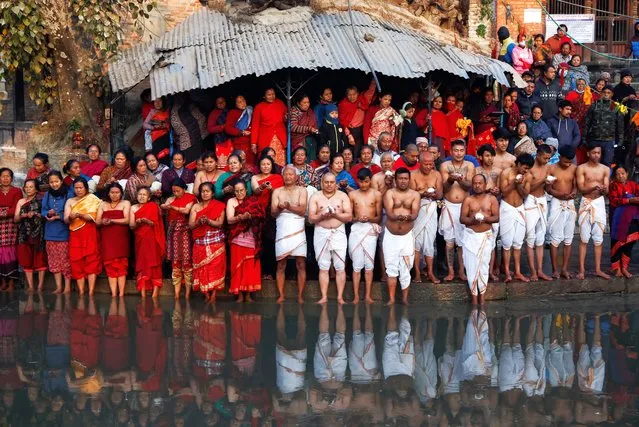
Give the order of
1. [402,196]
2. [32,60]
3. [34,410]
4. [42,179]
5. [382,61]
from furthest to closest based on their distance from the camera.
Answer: [32,60]
[382,61]
[42,179]
[402,196]
[34,410]

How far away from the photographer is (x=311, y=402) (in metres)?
7.44

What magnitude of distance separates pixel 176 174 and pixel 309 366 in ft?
13.2

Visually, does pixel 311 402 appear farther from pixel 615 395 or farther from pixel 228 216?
pixel 228 216

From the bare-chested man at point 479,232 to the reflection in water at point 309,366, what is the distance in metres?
0.47

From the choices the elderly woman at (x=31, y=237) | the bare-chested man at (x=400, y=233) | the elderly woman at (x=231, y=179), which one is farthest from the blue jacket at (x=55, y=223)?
the bare-chested man at (x=400, y=233)

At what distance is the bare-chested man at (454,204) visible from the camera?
11.0m

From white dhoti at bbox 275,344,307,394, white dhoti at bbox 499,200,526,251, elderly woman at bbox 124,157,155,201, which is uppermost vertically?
elderly woman at bbox 124,157,155,201

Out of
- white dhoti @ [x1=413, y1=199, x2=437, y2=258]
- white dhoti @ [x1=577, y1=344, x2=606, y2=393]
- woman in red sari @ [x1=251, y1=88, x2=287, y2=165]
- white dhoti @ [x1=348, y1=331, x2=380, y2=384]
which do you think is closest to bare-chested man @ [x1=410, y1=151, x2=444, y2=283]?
white dhoti @ [x1=413, y1=199, x2=437, y2=258]

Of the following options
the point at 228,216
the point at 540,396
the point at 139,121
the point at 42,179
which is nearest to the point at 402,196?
the point at 228,216

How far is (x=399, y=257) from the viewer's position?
419 inches

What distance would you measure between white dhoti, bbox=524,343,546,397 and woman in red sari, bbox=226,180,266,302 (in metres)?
3.26

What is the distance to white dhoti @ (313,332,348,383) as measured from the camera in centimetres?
805

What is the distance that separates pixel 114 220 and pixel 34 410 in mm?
4008

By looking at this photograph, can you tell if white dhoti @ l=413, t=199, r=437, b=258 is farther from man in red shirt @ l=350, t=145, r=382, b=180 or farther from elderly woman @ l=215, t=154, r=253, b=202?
elderly woman @ l=215, t=154, r=253, b=202
